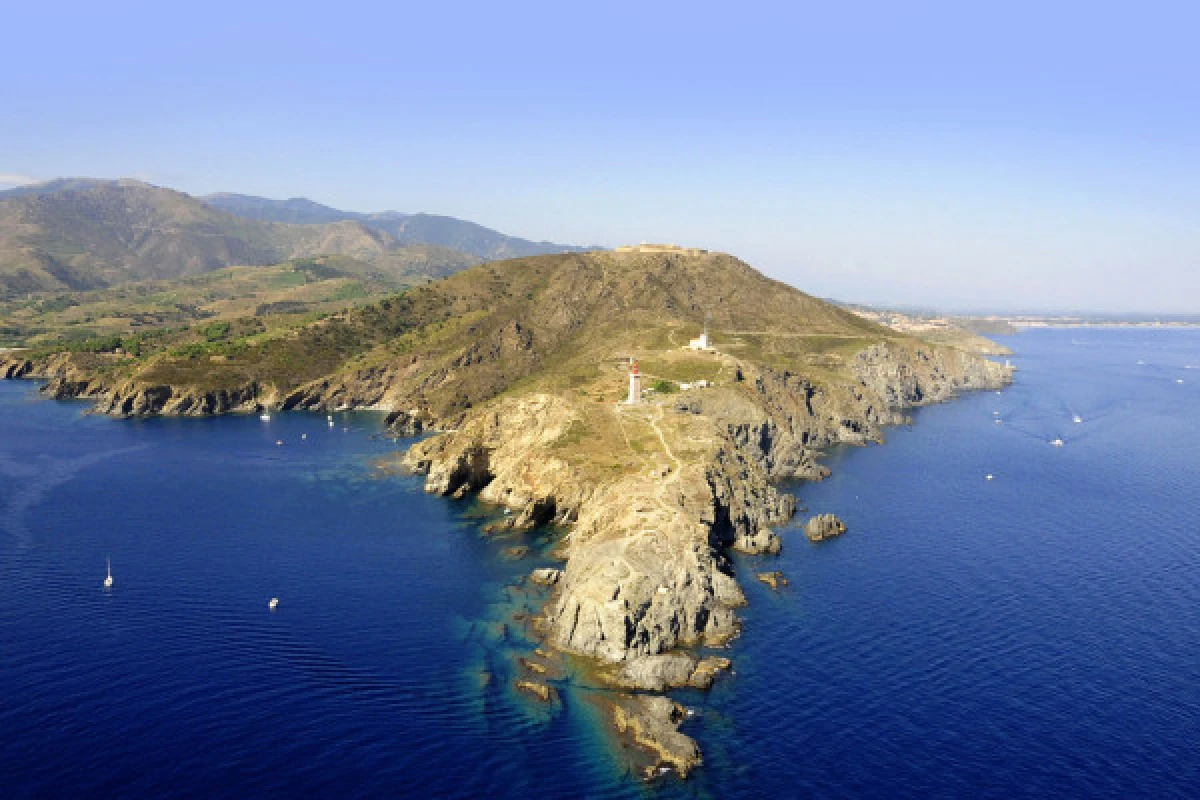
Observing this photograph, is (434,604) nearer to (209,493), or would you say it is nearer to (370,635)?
(370,635)

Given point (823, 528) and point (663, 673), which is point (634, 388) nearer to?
point (823, 528)

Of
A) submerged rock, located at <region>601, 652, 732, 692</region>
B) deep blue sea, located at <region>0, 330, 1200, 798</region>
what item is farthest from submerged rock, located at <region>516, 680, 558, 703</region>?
submerged rock, located at <region>601, 652, 732, 692</region>

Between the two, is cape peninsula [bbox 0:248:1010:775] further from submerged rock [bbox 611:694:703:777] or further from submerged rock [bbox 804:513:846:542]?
submerged rock [bbox 804:513:846:542]

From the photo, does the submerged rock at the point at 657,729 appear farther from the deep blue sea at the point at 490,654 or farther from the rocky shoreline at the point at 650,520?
the deep blue sea at the point at 490,654

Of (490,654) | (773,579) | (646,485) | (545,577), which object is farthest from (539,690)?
(646,485)

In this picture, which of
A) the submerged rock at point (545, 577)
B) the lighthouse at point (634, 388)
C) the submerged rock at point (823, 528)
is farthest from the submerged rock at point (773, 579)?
the lighthouse at point (634, 388)

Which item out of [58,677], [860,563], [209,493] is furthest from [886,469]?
[58,677]
